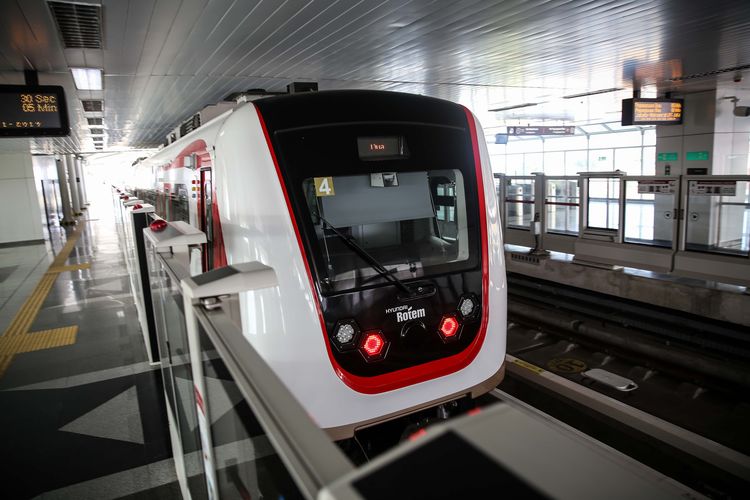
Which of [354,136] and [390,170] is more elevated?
[354,136]

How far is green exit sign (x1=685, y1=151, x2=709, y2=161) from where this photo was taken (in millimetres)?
12056

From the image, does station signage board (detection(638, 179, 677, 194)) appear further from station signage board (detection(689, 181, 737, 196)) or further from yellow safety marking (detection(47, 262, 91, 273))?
yellow safety marking (detection(47, 262, 91, 273))

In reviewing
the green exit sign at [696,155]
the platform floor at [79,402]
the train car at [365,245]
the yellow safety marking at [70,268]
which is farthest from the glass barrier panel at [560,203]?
the yellow safety marking at [70,268]

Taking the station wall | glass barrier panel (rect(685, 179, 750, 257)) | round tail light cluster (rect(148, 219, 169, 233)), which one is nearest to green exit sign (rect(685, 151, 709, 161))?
glass barrier panel (rect(685, 179, 750, 257))

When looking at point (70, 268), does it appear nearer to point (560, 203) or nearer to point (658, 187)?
point (560, 203)

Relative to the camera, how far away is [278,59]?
7.48m

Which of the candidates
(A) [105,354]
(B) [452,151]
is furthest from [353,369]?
(A) [105,354]

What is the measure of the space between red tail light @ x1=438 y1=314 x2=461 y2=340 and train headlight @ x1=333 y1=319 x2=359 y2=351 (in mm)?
560

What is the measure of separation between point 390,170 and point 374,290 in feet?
2.42

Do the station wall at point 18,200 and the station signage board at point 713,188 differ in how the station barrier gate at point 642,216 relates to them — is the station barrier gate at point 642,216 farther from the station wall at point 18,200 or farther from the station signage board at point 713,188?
the station wall at point 18,200

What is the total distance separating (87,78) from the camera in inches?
314

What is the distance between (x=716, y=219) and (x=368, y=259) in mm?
6410

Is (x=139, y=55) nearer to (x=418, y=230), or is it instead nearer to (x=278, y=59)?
(x=278, y=59)

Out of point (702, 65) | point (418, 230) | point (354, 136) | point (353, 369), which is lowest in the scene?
point (353, 369)
